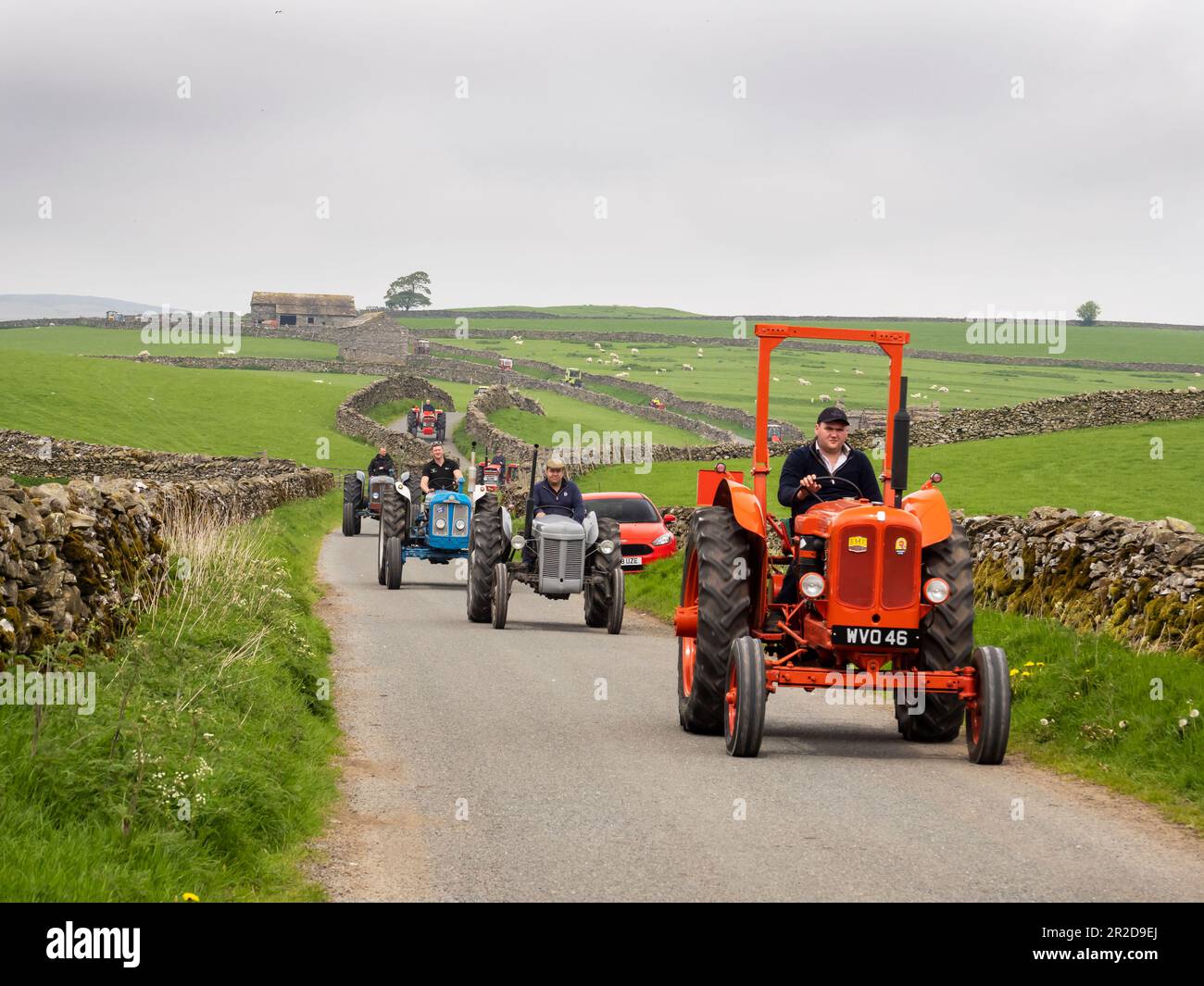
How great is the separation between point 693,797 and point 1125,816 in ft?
7.73

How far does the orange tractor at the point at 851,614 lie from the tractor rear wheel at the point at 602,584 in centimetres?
741

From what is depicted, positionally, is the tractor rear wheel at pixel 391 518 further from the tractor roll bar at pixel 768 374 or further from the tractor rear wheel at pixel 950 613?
the tractor rear wheel at pixel 950 613

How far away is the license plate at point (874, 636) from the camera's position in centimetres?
963

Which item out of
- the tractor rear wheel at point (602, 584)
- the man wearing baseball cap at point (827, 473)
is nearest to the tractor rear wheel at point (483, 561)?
the tractor rear wheel at point (602, 584)

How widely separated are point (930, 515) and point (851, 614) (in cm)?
99

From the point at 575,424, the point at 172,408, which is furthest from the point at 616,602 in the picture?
the point at 575,424

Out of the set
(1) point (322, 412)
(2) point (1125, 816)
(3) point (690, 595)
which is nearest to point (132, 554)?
(3) point (690, 595)

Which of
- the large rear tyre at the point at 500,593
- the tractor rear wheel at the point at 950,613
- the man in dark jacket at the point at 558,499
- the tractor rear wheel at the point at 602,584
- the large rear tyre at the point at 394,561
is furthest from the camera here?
the large rear tyre at the point at 394,561

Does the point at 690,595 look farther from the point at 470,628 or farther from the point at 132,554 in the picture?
the point at 470,628

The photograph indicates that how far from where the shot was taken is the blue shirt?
18.7 meters

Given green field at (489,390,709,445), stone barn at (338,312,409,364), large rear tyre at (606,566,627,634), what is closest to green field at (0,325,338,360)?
stone barn at (338,312,409,364)

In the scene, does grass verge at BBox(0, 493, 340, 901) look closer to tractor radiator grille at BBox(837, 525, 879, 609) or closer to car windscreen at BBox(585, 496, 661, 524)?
tractor radiator grille at BBox(837, 525, 879, 609)

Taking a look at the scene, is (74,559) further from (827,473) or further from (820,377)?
(820,377)
